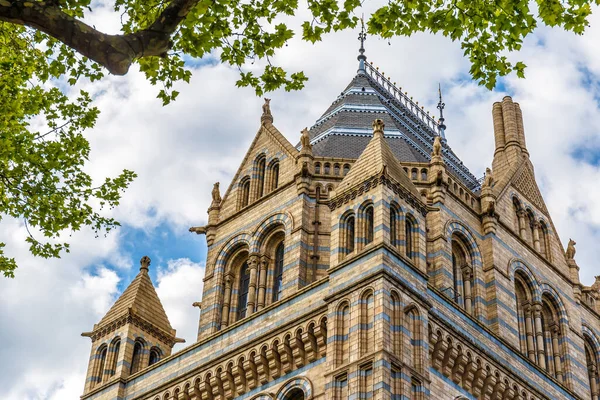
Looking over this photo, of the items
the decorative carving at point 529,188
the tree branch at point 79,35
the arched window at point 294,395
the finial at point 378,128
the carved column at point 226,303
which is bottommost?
the tree branch at point 79,35

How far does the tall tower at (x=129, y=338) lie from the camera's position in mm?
37812

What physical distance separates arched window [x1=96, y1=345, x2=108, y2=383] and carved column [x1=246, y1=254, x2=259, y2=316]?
6.21 m

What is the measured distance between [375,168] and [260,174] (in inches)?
354

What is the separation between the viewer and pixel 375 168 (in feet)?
106

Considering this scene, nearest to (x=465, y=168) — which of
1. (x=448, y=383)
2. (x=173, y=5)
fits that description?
(x=448, y=383)

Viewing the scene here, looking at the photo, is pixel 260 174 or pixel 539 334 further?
pixel 260 174

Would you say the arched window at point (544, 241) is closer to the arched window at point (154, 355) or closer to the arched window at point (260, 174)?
the arched window at point (260, 174)

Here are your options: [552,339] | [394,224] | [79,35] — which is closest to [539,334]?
[552,339]

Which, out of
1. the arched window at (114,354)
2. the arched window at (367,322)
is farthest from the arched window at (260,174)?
the arched window at (367,322)

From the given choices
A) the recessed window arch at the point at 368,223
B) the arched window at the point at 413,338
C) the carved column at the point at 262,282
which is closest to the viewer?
the arched window at the point at 413,338

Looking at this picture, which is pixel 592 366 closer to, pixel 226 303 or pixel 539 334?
pixel 539 334

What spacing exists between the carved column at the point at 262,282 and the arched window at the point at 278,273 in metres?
0.34

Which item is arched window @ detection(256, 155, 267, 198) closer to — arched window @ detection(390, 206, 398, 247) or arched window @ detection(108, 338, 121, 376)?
arched window @ detection(108, 338, 121, 376)

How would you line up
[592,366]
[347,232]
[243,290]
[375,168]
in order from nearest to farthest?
[347,232] < [375,168] < [243,290] < [592,366]
